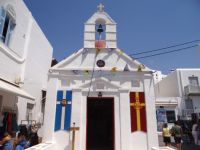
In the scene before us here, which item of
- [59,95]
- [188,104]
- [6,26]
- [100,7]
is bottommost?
[59,95]

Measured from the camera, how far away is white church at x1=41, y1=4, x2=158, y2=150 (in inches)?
387

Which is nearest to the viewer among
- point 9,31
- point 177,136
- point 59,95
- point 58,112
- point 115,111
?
point 58,112

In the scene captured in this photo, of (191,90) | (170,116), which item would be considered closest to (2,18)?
(170,116)

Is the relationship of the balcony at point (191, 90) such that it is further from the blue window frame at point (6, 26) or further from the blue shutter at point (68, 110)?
the blue window frame at point (6, 26)

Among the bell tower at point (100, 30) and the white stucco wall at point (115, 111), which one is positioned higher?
the bell tower at point (100, 30)

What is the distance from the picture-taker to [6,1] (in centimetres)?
1103

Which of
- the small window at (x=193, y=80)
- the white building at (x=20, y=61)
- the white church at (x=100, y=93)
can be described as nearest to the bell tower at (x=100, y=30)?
the white church at (x=100, y=93)

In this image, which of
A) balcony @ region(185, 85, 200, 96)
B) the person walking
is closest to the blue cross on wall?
the person walking

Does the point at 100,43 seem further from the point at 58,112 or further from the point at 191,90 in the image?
the point at 191,90

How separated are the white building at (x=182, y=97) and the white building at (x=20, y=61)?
1369cm

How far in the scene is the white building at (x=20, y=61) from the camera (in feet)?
35.4

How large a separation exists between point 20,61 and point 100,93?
592cm

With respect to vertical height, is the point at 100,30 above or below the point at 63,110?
above

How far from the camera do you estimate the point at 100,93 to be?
34.2ft
